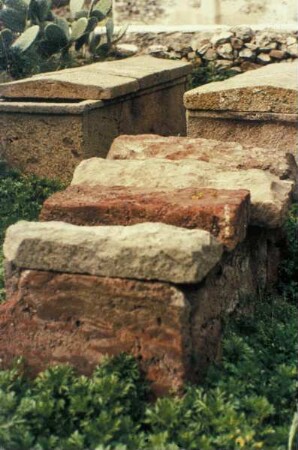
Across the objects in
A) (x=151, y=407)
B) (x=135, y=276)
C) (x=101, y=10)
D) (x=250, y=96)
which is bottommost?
(x=151, y=407)

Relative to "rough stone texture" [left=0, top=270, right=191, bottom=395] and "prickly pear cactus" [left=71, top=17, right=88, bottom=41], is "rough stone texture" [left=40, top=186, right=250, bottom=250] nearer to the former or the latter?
Result: "rough stone texture" [left=0, top=270, right=191, bottom=395]

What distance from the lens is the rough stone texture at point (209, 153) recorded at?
16.2 feet

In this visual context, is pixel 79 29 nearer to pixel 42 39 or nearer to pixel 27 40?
pixel 42 39

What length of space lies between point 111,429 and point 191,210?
43.1 inches

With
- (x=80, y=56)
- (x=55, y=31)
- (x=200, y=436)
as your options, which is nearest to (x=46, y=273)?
(x=200, y=436)

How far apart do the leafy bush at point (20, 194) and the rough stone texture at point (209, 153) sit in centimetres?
91

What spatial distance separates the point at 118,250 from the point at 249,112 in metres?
3.09

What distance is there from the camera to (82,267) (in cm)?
348

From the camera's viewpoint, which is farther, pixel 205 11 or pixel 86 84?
pixel 205 11

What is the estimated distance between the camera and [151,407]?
3.36 metres

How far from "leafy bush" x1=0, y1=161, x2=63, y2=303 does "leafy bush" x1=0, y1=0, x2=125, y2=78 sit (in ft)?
7.30

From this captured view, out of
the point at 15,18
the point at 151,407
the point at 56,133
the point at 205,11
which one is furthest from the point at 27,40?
the point at 151,407

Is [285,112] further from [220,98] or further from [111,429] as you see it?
[111,429]

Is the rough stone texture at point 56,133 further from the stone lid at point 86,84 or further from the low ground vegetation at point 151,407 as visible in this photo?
the low ground vegetation at point 151,407
